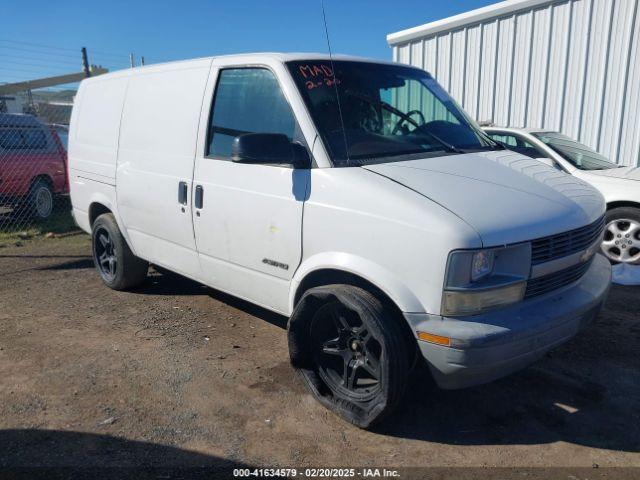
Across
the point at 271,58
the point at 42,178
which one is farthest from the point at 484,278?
the point at 42,178

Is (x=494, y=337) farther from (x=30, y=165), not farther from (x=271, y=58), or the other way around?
(x=30, y=165)

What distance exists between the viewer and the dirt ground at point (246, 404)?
294 centimetres

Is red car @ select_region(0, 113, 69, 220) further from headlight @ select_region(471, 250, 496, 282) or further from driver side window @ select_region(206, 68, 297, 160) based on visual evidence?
headlight @ select_region(471, 250, 496, 282)

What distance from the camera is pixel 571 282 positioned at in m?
3.20

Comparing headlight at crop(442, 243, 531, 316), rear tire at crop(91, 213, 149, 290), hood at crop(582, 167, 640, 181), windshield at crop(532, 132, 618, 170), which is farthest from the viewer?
windshield at crop(532, 132, 618, 170)

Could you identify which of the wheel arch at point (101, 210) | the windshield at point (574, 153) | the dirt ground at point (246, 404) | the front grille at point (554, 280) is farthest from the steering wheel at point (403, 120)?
the windshield at point (574, 153)

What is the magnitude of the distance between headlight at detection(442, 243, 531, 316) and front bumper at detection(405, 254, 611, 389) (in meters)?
0.06

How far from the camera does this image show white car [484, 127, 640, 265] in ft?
19.4

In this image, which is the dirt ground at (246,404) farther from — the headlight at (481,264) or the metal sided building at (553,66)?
the metal sided building at (553,66)

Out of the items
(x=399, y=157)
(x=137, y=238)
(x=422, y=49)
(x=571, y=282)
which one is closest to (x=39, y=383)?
(x=137, y=238)

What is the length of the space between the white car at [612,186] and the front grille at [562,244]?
2.16 meters

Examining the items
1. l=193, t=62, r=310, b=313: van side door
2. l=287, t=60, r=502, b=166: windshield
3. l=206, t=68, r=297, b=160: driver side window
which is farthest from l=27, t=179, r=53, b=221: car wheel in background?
l=287, t=60, r=502, b=166: windshield

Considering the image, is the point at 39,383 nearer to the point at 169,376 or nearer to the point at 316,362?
the point at 169,376

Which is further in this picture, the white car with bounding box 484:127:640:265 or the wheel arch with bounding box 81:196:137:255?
the white car with bounding box 484:127:640:265
